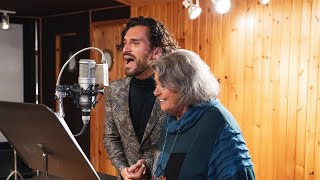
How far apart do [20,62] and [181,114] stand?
5295mm

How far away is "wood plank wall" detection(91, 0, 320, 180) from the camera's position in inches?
123

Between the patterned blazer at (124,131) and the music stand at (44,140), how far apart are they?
1.38 feet

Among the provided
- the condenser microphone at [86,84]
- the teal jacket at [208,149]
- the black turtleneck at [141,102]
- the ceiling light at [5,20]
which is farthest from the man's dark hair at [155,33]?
the ceiling light at [5,20]

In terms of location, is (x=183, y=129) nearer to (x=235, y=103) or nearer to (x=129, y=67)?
(x=129, y=67)

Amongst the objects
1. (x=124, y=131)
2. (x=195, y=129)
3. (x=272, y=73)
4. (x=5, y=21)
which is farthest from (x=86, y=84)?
(x=5, y=21)

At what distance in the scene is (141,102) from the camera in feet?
6.43

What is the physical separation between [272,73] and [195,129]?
2.07 metres

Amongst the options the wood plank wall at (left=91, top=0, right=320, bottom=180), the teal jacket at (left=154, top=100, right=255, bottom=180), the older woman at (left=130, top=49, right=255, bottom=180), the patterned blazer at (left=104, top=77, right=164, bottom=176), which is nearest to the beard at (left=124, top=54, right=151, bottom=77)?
the patterned blazer at (left=104, top=77, right=164, bottom=176)

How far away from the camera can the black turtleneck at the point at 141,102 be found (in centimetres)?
193

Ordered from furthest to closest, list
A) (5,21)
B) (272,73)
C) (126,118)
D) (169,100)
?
1. (5,21)
2. (272,73)
3. (126,118)
4. (169,100)

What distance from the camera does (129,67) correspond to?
6.08 feet

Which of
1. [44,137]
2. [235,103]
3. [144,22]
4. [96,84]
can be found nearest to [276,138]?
[235,103]

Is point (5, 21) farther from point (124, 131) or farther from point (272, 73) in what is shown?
point (124, 131)

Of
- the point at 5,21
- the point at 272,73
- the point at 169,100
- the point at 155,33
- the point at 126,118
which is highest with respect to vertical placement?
the point at 5,21
